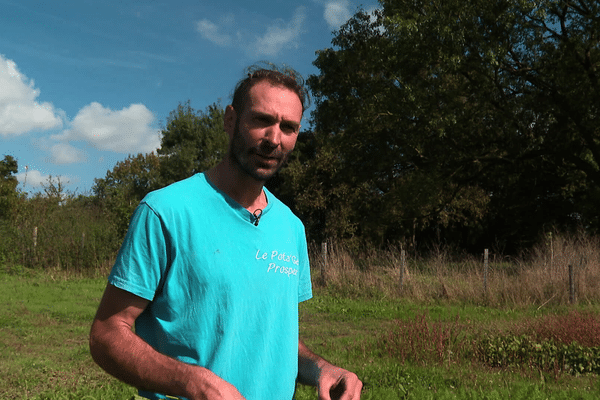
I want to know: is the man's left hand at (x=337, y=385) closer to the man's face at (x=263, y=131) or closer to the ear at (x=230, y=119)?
the man's face at (x=263, y=131)

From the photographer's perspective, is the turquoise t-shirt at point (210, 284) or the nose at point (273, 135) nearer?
the turquoise t-shirt at point (210, 284)

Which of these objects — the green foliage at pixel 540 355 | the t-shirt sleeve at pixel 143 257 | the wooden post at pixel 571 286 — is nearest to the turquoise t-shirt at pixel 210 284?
the t-shirt sleeve at pixel 143 257

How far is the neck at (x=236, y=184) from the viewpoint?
1566 mm

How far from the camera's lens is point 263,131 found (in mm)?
1582

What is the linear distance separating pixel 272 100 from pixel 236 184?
0.28 metres

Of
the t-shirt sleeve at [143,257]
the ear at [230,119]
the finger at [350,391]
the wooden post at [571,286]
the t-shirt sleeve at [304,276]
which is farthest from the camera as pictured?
the wooden post at [571,286]

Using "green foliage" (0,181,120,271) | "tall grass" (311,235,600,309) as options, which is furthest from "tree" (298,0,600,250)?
"green foliage" (0,181,120,271)

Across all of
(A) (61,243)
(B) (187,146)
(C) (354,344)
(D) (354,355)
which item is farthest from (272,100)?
(B) (187,146)

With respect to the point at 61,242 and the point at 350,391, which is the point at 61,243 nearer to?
the point at 61,242

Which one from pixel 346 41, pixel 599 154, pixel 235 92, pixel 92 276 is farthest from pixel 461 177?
pixel 235 92

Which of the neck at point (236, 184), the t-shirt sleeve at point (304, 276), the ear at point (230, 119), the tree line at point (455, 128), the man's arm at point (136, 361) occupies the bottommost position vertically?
the man's arm at point (136, 361)

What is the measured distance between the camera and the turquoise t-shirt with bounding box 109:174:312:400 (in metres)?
1.33

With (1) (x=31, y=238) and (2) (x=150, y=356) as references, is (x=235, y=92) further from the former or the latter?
(1) (x=31, y=238)

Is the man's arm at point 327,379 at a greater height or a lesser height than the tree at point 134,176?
lesser
